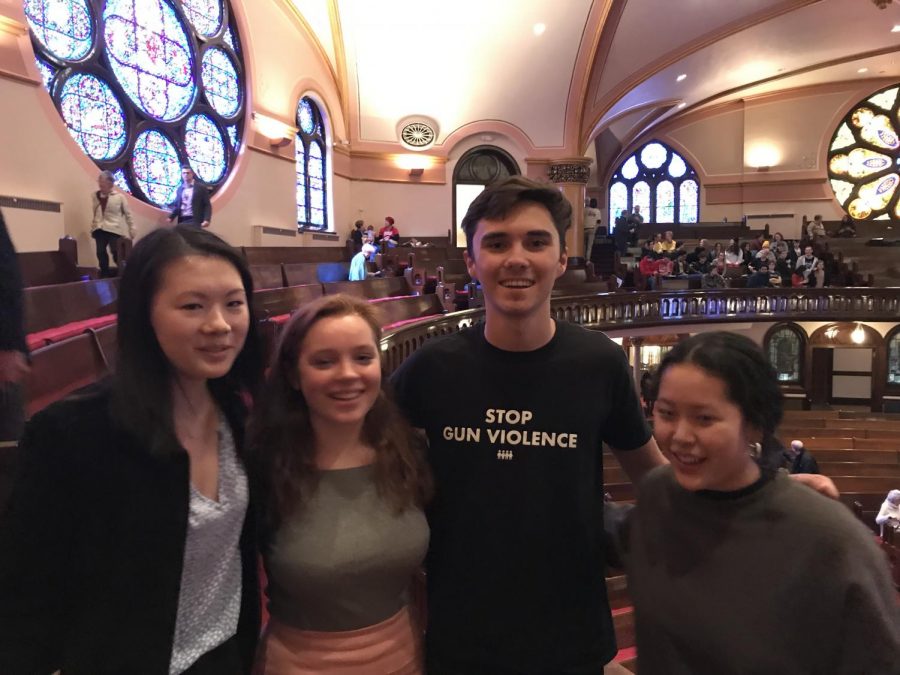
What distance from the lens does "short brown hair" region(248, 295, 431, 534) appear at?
1.30 meters

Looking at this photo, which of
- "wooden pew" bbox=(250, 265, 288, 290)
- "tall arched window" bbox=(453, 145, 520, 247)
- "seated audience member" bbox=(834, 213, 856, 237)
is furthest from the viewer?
"seated audience member" bbox=(834, 213, 856, 237)

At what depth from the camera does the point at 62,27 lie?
6488 millimetres

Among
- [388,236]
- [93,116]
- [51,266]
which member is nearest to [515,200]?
[51,266]

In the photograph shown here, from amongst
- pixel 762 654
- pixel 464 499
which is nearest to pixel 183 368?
pixel 464 499

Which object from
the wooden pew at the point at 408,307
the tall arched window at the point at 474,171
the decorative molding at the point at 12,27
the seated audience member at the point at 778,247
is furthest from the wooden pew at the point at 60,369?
the seated audience member at the point at 778,247

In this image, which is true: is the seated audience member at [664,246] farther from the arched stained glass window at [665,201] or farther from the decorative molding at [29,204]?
the decorative molding at [29,204]

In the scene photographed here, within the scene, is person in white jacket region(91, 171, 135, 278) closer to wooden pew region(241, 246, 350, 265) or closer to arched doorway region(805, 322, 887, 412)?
wooden pew region(241, 246, 350, 265)

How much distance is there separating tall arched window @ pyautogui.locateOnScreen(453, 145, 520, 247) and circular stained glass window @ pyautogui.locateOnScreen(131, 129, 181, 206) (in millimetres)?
7026

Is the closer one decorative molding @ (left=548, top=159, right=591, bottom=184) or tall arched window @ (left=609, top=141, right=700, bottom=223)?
decorative molding @ (left=548, top=159, right=591, bottom=184)

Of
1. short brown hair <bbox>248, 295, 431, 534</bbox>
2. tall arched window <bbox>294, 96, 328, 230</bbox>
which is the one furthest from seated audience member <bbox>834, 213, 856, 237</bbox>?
short brown hair <bbox>248, 295, 431, 534</bbox>

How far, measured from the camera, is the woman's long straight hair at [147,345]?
109 cm

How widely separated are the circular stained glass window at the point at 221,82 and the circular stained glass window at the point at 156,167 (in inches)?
49.6

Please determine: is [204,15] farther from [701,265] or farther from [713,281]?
[701,265]

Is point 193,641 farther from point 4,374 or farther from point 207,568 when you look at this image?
point 4,374
